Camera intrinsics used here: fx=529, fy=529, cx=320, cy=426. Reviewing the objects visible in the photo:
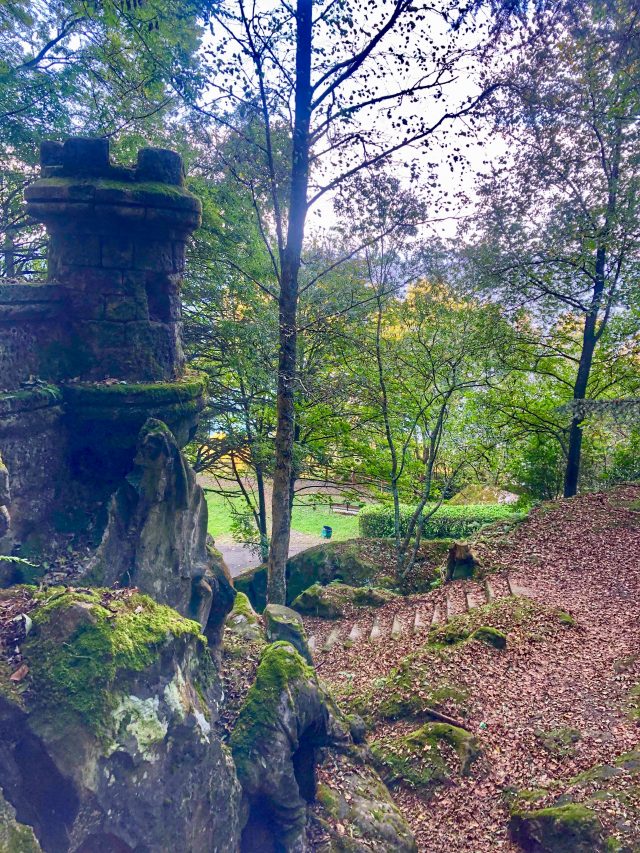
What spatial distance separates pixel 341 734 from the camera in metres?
4.89

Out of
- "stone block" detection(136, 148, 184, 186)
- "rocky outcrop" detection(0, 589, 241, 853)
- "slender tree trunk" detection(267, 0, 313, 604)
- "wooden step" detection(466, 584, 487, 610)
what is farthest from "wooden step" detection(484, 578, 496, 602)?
"stone block" detection(136, 148, 184, 186)

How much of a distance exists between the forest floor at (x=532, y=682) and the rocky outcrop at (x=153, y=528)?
3.33 metres

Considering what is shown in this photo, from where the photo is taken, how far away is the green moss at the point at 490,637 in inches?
290

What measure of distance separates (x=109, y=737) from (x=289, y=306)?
6.88 metres

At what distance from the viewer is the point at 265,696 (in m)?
4.13

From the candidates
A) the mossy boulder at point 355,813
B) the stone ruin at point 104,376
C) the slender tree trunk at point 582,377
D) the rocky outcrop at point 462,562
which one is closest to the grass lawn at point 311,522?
the slender tree trunk at point 582,377

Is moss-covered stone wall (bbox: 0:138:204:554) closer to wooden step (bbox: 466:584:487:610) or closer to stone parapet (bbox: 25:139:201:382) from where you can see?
stone parapet (bbox: 25:139:201:382)

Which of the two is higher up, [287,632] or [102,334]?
[102,334]

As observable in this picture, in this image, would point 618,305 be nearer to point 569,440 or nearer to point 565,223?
point 565,223

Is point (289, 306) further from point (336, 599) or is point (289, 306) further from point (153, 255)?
point (336, 599)

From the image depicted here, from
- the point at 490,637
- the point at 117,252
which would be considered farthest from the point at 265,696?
the point at 490,637

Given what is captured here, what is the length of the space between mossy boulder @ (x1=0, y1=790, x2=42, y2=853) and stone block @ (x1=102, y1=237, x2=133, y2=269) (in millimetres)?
3774

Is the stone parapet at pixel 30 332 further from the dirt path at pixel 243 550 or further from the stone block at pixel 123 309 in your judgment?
the dirt path at pixel 243 550

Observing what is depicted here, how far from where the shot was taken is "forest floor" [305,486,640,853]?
5.05 metres
